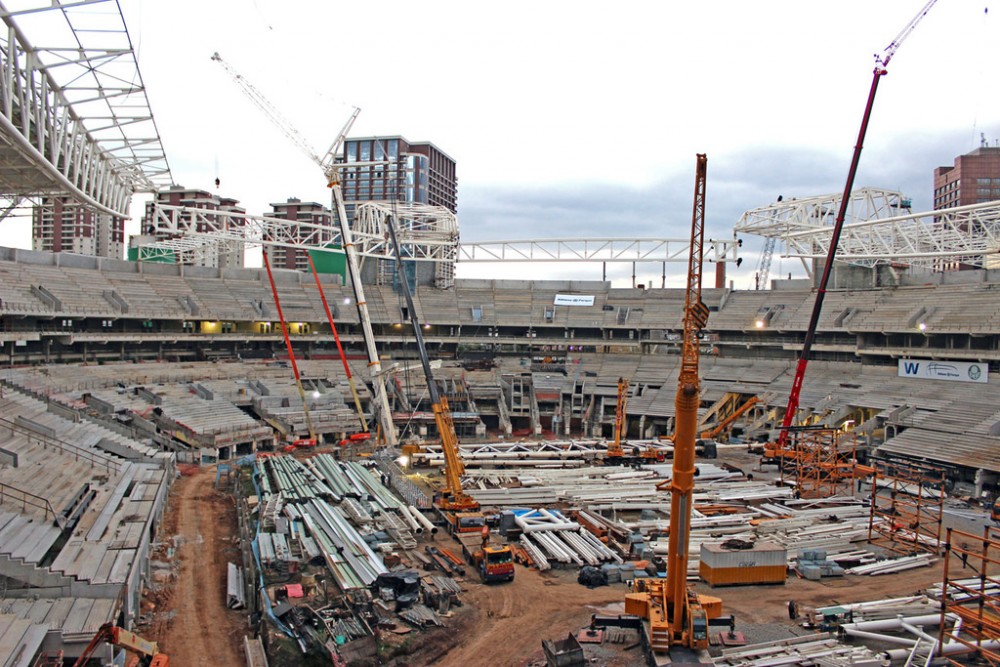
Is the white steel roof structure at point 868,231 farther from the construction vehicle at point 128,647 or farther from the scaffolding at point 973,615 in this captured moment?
the construction vehicle at point 128,647

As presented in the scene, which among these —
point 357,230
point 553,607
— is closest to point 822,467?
point 553,607

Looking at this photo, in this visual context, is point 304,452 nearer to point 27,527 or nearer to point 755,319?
point 27,527

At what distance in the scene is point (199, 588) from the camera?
18.5 meters

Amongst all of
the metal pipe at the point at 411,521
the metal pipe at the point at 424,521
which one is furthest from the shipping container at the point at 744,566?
the metal pipe at the point at 411,521

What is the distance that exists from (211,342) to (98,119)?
3613 cm

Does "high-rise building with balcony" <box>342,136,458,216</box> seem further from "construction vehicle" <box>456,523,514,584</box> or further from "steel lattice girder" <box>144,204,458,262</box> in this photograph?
"construction vehicle" <box>456,523,514,584</box>

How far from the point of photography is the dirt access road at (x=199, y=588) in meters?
15.2

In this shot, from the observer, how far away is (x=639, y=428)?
45250 millimetres

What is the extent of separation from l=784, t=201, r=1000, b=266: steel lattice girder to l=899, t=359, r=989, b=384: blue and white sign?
18.7ft

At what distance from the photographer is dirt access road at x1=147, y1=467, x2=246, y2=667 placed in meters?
15.2

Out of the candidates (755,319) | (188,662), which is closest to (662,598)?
(188,662)

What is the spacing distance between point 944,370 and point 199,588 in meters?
37.2

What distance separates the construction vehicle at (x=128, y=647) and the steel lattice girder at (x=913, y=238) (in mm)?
35840

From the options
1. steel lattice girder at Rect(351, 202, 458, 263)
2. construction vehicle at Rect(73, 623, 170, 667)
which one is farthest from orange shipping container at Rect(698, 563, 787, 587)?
steel lattice girder at Rect(351, 202, 458, 263)
